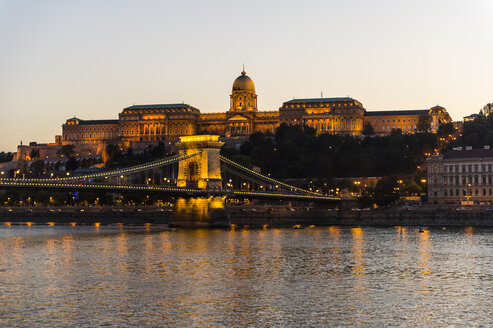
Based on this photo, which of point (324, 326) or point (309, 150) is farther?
point (309, 150)

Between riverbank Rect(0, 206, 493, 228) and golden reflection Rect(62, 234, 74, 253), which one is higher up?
riverbank Rect(0, 206, 493, 228)

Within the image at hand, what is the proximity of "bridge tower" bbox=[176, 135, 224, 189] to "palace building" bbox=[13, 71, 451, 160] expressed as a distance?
77.3m

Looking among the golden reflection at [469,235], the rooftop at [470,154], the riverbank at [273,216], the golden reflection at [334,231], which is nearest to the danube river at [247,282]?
the golden reflection at [469,235]

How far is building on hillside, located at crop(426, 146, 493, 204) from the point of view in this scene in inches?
3305

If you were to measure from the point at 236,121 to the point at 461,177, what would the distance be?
3164 inches

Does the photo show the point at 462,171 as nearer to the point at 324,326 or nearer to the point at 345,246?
the point at 345,246

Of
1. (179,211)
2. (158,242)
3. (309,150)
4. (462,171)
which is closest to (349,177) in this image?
(309,150)

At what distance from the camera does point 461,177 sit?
279 ft

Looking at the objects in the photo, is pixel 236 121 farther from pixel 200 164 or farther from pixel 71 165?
pixel 200 164

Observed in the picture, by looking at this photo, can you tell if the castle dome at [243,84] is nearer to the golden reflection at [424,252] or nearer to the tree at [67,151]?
the tree at [67,151]

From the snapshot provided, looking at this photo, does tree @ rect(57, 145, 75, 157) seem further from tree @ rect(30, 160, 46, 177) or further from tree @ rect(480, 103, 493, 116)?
tree @ rect(480, 103, 493, 116)

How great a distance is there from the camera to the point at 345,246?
5012 cm

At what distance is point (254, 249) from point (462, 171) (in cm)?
4240

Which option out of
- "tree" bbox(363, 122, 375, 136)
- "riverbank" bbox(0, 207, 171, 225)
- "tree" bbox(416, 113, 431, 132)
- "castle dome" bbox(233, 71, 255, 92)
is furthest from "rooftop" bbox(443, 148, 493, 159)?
"castle dome" bbox(233, 71, 255, 92)
